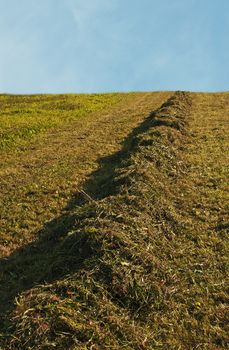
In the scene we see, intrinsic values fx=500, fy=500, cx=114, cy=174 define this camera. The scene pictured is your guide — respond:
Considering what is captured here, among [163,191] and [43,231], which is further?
[163,191]

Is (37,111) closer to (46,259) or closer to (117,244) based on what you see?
(46,259)

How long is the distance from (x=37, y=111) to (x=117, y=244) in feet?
85.3

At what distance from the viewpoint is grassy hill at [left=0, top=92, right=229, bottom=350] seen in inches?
302

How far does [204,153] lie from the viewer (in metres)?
19.7

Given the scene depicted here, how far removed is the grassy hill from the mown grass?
3.15 metres

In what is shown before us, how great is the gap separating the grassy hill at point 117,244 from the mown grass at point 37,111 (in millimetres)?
3148

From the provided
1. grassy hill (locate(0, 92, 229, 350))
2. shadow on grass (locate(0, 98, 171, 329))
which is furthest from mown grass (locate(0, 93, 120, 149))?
shadow on grass (locate(0, 98, 171, 329))

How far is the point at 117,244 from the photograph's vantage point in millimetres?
9438

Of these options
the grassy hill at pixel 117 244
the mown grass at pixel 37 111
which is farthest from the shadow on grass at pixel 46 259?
the mown grass at pixel 37 111

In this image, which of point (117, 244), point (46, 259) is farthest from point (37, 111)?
point (117, 244)

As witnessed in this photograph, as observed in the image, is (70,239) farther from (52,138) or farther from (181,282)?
(52,138)

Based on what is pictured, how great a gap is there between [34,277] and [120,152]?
434 inches

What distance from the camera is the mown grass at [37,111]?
84.0 feet

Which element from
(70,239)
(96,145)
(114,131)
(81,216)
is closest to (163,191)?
(81,216)
